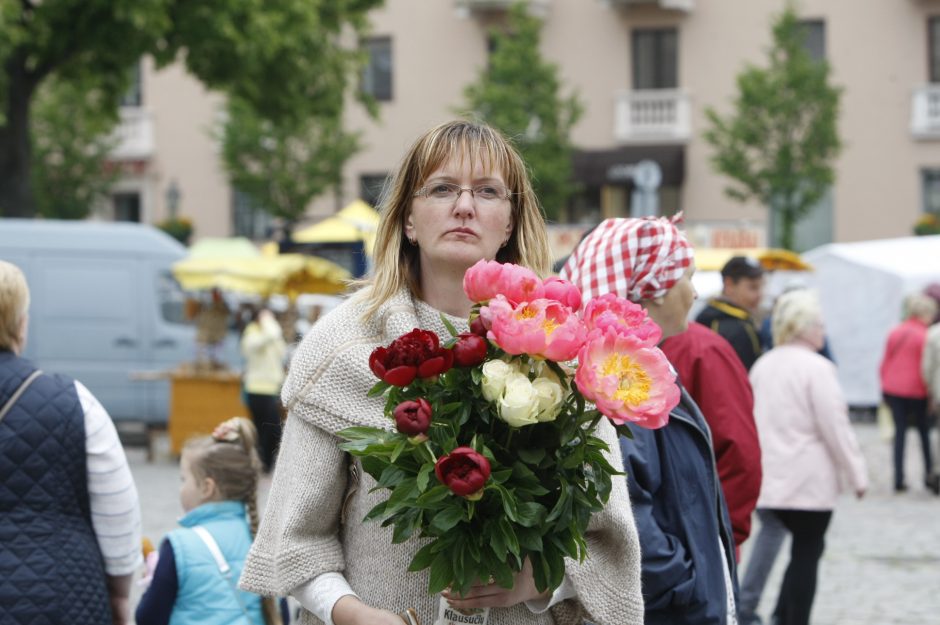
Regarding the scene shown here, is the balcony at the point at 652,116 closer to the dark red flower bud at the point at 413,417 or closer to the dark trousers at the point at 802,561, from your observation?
the dark trousers at the point at 802,561

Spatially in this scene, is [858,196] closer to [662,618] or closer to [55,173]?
[55,173]

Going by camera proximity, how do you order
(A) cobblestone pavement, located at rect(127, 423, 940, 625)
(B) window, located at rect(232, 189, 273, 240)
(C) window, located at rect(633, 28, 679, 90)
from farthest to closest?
(B) window, located at rect(232, 189, 273, 240), (C) window, located at rect(633, 28, 679, 90), (A) cobblestone pavement, located at rect(127, 423, 940, 625)

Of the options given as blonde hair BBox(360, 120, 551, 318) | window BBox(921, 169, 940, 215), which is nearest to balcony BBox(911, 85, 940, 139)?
window BBox(921, 169, 940, 215)

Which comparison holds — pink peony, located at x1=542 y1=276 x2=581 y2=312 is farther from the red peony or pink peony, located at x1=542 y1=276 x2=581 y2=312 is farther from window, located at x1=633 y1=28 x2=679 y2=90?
window, located at x1=633 y1=28 x2=679 y2=90

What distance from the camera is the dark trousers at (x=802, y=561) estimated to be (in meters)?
7.21

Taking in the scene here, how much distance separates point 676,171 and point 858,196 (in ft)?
13.7

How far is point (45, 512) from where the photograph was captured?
14.2 ft

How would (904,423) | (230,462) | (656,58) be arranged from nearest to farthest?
(230,462) < (904,423) < (656,58)

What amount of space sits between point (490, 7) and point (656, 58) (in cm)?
421

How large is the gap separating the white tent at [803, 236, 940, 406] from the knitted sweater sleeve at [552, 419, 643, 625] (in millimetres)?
18532

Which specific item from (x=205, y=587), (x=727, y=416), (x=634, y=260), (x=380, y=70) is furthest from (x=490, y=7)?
(x=205, y=587)

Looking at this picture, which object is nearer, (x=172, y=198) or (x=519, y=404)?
(x=519, y=404)

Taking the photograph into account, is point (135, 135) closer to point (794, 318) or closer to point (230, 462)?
point (794, 318)

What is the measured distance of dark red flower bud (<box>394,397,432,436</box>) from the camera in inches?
102
